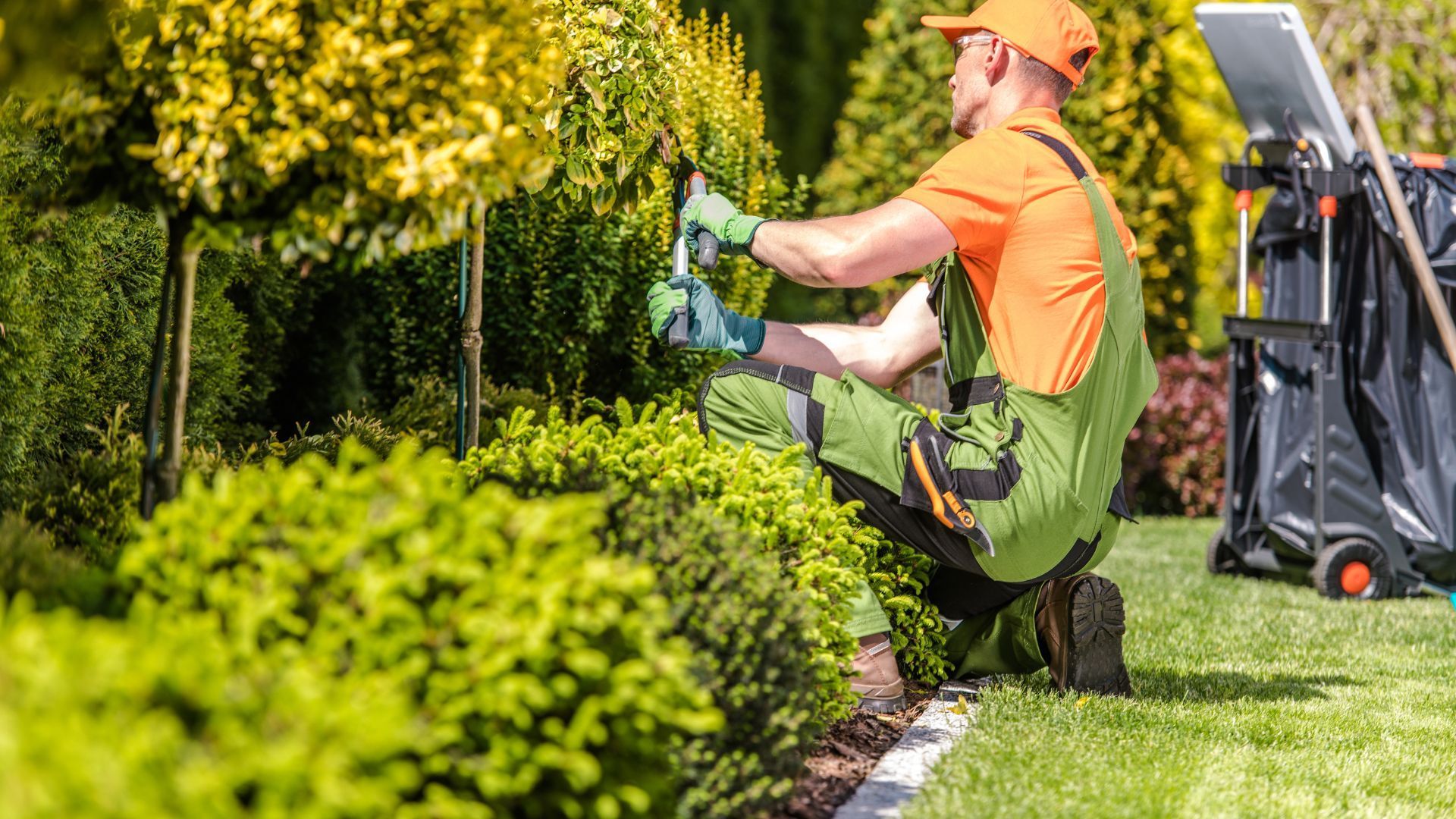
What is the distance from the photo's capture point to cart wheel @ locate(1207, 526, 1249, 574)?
5957 millimetres

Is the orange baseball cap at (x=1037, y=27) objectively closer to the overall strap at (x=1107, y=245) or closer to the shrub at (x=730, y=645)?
the overall strap at (x=1107, y=245)

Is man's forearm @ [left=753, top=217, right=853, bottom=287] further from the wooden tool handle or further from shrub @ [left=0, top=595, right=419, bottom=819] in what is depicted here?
the wooden tool handle

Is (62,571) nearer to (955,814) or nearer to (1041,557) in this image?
(955,814)

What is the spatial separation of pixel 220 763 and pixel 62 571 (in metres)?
0.75

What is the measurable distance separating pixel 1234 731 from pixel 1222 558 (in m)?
3.11

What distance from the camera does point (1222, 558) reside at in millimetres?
6000

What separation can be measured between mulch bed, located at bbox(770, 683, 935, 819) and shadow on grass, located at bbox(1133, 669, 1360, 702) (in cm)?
69

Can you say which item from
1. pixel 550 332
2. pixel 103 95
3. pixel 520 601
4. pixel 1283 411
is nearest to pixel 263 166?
pixel 103 95

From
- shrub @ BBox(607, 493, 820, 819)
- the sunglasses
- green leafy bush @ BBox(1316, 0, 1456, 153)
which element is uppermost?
green leafy bush @ BBox(1316, 0, 1456, 153)

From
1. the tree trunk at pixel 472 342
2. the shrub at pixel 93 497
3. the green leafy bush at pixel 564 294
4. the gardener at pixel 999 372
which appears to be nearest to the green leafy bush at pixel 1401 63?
the green leafy bush at pixel 564 294

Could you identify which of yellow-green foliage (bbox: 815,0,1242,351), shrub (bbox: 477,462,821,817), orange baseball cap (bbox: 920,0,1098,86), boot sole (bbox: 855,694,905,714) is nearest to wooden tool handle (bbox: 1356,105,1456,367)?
orange baseball cap (bbox: 920,0,1098,86)

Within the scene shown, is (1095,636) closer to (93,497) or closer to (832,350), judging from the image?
(832,350)

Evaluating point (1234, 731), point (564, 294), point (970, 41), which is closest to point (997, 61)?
point (970, 41)

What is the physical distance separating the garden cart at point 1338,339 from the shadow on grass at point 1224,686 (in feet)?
5.90
